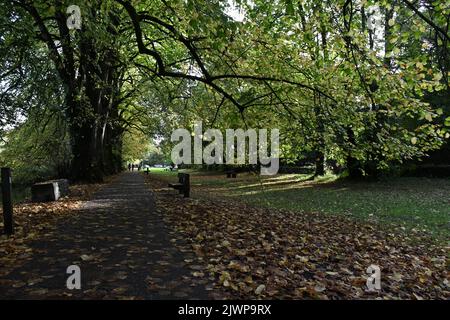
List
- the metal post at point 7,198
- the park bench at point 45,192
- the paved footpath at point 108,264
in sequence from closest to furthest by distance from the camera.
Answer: the paved footpath at point 108,264 → the metal post at point 7,198 → the park bench at point 45,192

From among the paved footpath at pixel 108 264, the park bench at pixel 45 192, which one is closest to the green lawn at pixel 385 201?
the paved footpath at pixel 108 264

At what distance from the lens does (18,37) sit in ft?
39.0

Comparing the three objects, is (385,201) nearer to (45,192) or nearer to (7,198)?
(45,192)

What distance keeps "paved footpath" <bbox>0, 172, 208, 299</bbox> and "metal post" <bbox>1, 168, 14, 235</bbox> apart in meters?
0.74

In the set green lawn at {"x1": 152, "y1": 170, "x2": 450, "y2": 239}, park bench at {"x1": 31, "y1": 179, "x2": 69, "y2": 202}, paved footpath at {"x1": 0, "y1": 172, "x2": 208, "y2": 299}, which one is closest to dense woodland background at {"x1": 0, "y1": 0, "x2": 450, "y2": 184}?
green lawn at {"x1": 152, "y1": 170, "x2": 450, "y2": 239}

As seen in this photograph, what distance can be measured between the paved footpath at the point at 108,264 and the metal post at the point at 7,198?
2.42 feet

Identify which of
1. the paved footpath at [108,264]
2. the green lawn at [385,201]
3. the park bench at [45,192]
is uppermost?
the park bench at [45,192]

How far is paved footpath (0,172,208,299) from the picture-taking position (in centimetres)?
441

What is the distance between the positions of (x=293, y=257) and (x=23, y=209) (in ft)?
24.2

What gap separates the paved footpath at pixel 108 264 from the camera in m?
4.41

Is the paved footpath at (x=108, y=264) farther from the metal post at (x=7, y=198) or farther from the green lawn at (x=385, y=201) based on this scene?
the green lawn at (x=385, y=201)

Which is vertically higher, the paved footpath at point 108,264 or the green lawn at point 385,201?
the paved footpath at point 108,264

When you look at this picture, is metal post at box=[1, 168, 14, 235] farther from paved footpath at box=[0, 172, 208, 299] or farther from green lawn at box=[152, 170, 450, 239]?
green lawn at box=[152, 170, 450, 239]

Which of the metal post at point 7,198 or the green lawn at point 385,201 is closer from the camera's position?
the metal post at point 7,198
